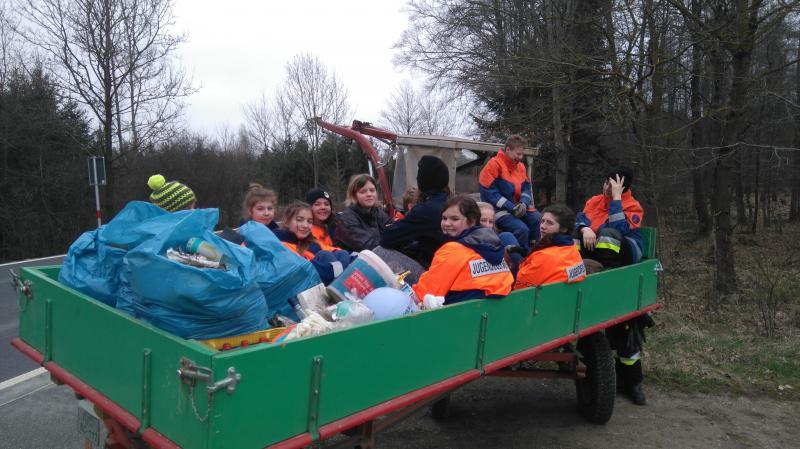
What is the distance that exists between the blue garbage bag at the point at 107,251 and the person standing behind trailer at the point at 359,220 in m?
1.71

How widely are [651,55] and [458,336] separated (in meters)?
7.16

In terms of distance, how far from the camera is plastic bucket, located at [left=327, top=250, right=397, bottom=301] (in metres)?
2.72

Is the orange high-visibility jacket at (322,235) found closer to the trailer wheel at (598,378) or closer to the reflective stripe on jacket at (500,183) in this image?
the reflective stripe on jacket at (500,183)

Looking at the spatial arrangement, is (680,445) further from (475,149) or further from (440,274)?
(475,149)

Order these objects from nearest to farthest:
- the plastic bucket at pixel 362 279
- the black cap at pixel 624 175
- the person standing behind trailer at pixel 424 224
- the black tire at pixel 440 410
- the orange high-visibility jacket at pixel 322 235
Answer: the plastic bucket at pixel 362 279 < the person standing behind trailer at pixel 424 224 < the orange high-visibility jacket at pixel 322 235 < the black tire at pixel 440 410 < the black cap at pixel 624 175

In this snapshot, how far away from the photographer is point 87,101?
56.6ft

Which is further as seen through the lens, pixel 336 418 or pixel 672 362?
pixel 672 362

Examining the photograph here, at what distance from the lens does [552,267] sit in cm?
339

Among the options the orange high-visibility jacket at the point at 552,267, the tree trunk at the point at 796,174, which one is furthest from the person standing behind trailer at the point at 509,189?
the tree trunk at the point at 796,174

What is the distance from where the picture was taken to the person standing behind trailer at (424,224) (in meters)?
3.49

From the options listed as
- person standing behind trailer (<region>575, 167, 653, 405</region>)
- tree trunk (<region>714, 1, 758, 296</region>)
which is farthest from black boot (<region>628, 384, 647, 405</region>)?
tree trunk (<region>714, 1, 758, 296</region>)

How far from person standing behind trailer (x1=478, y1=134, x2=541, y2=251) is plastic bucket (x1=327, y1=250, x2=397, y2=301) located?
Answer: 2689 millimetres

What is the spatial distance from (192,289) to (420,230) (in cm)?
178

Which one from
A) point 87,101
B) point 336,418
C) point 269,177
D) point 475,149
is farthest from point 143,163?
point 336,418
